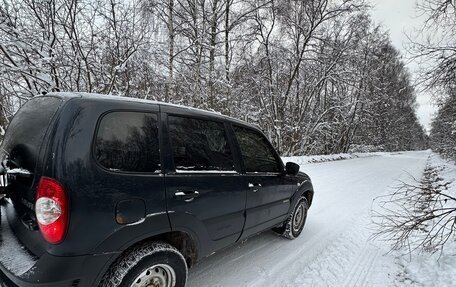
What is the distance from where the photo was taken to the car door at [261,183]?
3.02 metres

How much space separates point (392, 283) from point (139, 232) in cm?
305

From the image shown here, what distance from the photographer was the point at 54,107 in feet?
6.11

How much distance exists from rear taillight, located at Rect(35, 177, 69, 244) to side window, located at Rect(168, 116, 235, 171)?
0.88 meters

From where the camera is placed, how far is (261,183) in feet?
10.3

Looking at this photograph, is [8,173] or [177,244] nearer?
[8,173]

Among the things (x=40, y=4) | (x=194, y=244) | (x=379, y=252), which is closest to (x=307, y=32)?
(x=40, y=4)

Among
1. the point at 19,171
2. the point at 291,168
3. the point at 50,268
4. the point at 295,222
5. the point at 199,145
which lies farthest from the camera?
the point at 295,222

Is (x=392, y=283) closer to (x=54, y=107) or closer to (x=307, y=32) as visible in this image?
(x=54, y=107)

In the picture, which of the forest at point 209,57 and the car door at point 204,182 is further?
the forest at point 209,57

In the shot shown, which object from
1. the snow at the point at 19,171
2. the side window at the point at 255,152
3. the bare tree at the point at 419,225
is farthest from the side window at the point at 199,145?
the bare tree at the point at 419,225

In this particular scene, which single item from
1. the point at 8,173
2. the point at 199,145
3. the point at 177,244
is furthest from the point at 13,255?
the point at 199,145

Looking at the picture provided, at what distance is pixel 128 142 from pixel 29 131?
0.83m

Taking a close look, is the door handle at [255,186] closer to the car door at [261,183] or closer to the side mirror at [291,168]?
the car door at [261,183]

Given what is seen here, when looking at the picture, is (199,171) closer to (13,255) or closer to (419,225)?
(13,255)
